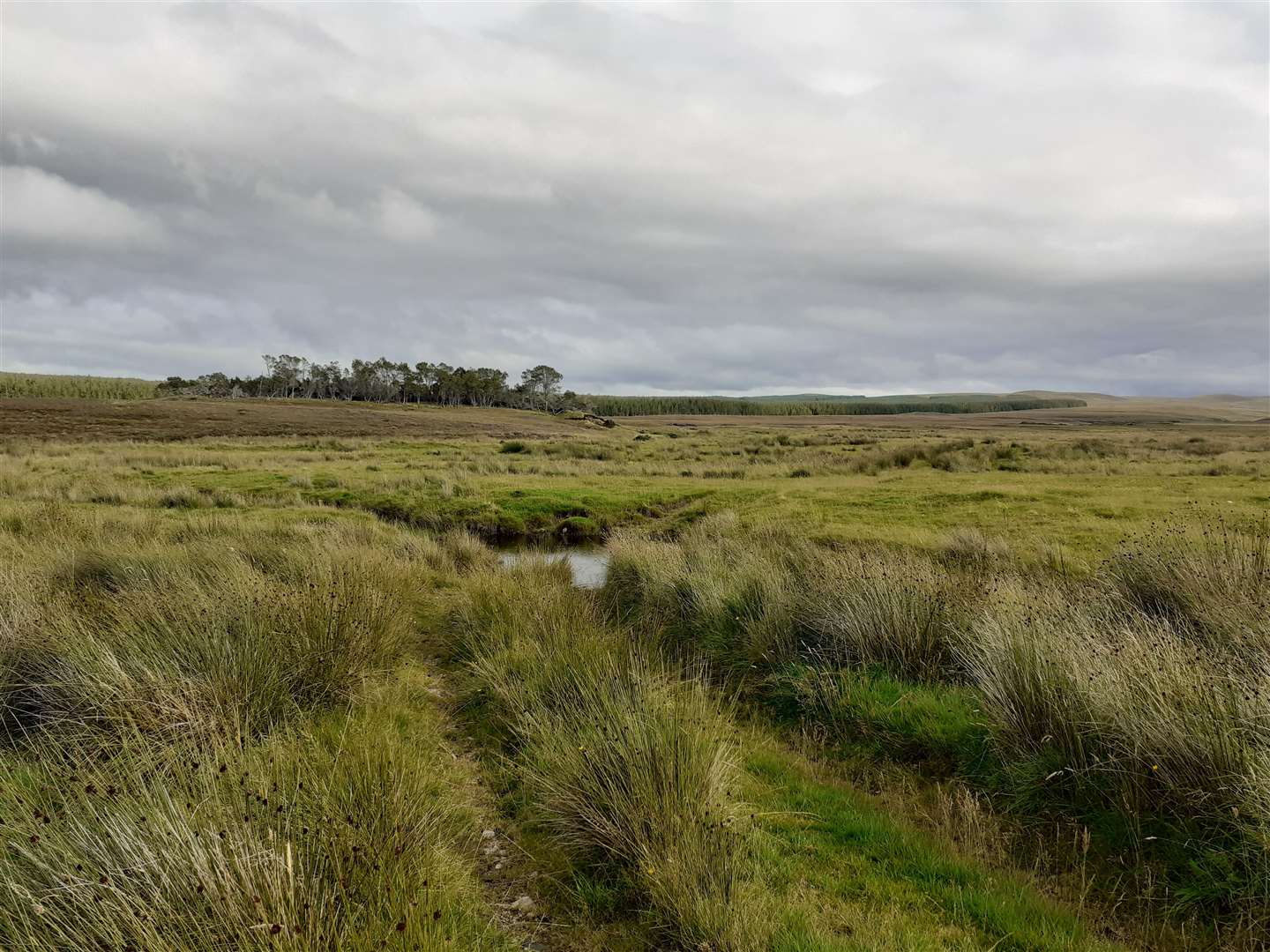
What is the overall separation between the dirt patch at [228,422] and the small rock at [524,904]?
62.8 meters

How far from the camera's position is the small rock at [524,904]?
14.7 ft

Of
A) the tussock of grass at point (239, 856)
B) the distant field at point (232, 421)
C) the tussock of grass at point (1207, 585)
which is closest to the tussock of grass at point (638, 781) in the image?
the tussock of grass at point (239, 856)

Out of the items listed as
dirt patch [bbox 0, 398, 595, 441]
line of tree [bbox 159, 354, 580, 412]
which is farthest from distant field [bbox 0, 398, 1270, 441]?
line of tree [bbox 159, 354, 580, 412]

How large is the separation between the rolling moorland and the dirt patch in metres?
55.0

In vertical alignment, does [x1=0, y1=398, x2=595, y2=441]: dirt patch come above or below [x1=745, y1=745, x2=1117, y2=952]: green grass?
above

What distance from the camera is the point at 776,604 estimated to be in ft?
32.0

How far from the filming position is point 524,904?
453 centimetres

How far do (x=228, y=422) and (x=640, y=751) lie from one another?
77902mm

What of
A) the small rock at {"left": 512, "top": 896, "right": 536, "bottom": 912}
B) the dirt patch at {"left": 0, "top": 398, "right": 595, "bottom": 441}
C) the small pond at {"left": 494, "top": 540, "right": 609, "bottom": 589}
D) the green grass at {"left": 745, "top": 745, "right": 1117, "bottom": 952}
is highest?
the dirt patch at {"left": 0, "top": 398, "right": 595, "bottom": 441}

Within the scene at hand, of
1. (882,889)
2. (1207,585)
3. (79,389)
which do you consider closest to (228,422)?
(882,889)

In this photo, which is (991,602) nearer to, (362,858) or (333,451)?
(362,858)

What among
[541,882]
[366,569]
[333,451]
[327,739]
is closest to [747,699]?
[541,882]

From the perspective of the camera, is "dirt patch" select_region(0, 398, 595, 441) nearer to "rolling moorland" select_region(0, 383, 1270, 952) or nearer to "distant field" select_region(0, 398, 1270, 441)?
"distant field" select_region(0, 398, 1270, 441)

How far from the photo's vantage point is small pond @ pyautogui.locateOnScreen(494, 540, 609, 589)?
15.9m
